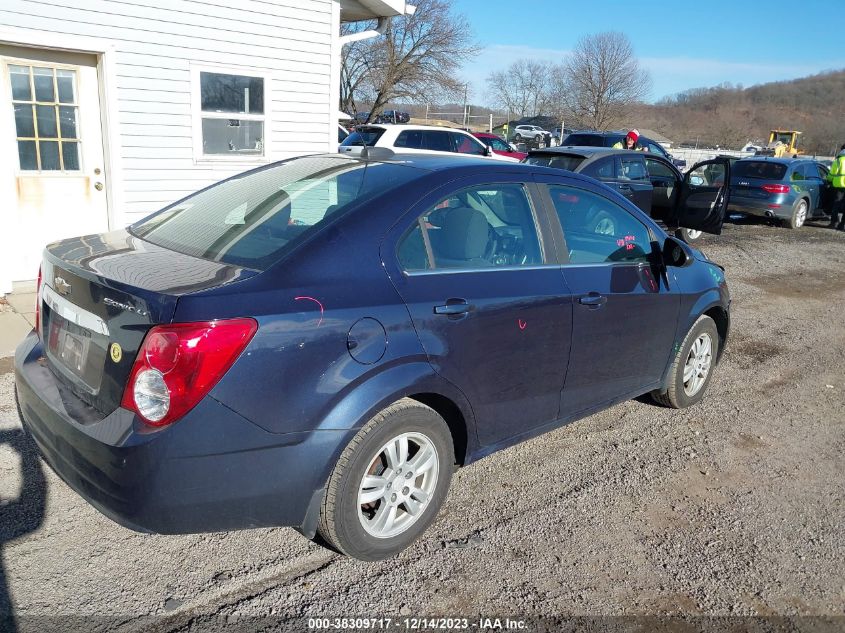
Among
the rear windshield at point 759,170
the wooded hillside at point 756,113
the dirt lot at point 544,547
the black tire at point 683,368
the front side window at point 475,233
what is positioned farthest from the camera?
the wooded hillside at point 756,113

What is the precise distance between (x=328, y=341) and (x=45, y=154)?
18.3 ft

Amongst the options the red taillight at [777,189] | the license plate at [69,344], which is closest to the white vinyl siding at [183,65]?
the license plate at [69,344]

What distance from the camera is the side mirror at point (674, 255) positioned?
3.99 metres

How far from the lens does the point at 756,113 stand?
84.7 metres

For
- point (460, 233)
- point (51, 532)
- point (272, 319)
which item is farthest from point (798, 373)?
point (51, 532)

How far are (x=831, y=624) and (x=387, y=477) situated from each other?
184cm

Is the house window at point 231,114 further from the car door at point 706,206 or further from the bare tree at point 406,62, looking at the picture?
the bare tree at point 406,62

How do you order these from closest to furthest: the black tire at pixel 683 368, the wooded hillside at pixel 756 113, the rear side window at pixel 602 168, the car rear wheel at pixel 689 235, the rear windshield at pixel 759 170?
the black tire at pixel 683 368
the rear side window at pixel 602 168
the car rear wheel at pixel 689 235
the rear windshield at pixel 759 170
the wooded hillside at pixel 756 113

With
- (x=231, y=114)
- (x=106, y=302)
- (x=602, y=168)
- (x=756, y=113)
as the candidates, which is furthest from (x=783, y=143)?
(x=106, y=302)

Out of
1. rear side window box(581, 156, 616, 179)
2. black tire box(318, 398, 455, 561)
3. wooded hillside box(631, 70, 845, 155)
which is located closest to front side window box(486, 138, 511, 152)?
rear side window box(581, 156, 616, 179)

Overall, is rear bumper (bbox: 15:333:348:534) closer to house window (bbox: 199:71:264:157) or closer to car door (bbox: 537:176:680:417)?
car door (bbox: 537:176:680:417)

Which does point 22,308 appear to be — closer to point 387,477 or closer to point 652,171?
point 387,477

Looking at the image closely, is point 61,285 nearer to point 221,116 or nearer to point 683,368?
point 683,368

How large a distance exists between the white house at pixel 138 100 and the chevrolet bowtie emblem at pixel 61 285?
4333 mm
